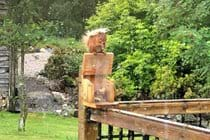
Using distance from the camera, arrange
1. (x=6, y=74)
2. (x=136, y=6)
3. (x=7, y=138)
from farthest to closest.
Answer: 1. (x=6, y=74)
2. (x=136, y=6)
3. (x=7, y=138)

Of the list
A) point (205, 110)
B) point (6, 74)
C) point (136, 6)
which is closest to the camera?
point (205, 110)

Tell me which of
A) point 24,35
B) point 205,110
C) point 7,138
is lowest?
point 7,138

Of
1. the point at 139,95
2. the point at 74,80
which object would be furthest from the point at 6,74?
the point at 139,95

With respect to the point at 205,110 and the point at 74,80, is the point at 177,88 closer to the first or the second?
the point at 74,80

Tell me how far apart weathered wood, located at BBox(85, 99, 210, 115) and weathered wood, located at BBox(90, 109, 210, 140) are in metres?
0.15

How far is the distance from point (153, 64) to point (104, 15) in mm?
2280

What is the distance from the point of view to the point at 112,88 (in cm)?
326

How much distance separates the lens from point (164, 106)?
139 inches

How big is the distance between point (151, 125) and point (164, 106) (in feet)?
2.36

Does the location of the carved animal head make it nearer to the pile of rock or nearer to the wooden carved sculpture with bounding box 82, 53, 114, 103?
the wooden carved sculpture with bounding box 82, 53, 114, 103

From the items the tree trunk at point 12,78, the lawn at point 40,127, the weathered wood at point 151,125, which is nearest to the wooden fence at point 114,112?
the weathered wood at point 151,125

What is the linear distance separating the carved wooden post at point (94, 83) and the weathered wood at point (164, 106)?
0.11 metres

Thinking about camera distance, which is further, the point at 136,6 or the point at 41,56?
the point at 41,56

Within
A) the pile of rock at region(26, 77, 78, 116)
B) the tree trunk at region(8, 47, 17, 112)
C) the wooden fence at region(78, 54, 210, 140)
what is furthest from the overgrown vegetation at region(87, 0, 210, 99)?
the wooden fence at region(78, 54, 210, 140)
